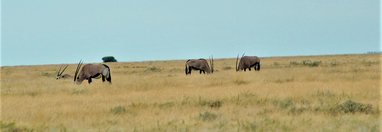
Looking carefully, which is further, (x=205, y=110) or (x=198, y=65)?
(x=198, y=65)

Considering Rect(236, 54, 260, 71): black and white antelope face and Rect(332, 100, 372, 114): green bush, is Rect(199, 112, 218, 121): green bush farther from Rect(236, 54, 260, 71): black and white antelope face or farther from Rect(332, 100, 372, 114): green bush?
Rect(236, 54, 260, 71): black and white antelope face

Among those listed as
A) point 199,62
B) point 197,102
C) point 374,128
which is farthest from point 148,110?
point 199,62

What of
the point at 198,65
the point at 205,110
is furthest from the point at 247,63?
the point at 205,110

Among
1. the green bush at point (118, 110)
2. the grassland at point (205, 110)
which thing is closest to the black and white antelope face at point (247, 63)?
the grassland at point (205, 110)

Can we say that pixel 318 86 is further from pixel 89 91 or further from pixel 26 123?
pixel 26 123

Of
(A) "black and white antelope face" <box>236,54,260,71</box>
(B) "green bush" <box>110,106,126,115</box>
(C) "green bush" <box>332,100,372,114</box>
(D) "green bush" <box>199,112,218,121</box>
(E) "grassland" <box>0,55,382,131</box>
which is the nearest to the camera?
(E) "grassland" <box>0,55,382,131</box>

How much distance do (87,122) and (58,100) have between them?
18.6 ft

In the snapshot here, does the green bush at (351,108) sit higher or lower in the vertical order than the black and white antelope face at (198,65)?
lower

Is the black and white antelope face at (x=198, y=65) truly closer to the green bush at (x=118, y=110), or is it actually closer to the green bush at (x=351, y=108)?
the green bush at (x=118, y=110)

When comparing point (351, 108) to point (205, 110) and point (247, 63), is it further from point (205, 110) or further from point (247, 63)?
point (247, 63)

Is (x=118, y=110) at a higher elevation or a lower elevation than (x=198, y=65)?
lower

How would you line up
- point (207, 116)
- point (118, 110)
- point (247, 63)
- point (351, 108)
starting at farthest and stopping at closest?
1. point (247, 63)
2. point (118, 110)
3. point (351, 108)
4. point (207, 116)

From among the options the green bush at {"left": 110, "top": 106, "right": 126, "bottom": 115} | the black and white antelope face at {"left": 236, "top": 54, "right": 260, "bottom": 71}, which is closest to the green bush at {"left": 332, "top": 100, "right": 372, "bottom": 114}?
the green bush at {"left": 110, "top": 106, "right": 126, "bottom": 115}

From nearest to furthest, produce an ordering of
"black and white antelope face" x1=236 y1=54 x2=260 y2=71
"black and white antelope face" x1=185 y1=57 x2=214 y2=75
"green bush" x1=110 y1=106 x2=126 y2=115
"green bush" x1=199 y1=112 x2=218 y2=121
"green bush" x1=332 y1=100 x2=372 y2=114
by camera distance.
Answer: "green bush" x1=199 y1=112 x2=218 y2=121, "green bush" x1=332 y1=100 x2=372 y2=114, "green bush" x1=110 y1=106 x2=126 y2=115, "black and white antelope face" x1=185 y1=57 x2=214 y2=75, "black and white antelope face" x1=236 y1=54 x2=260 y2=71
